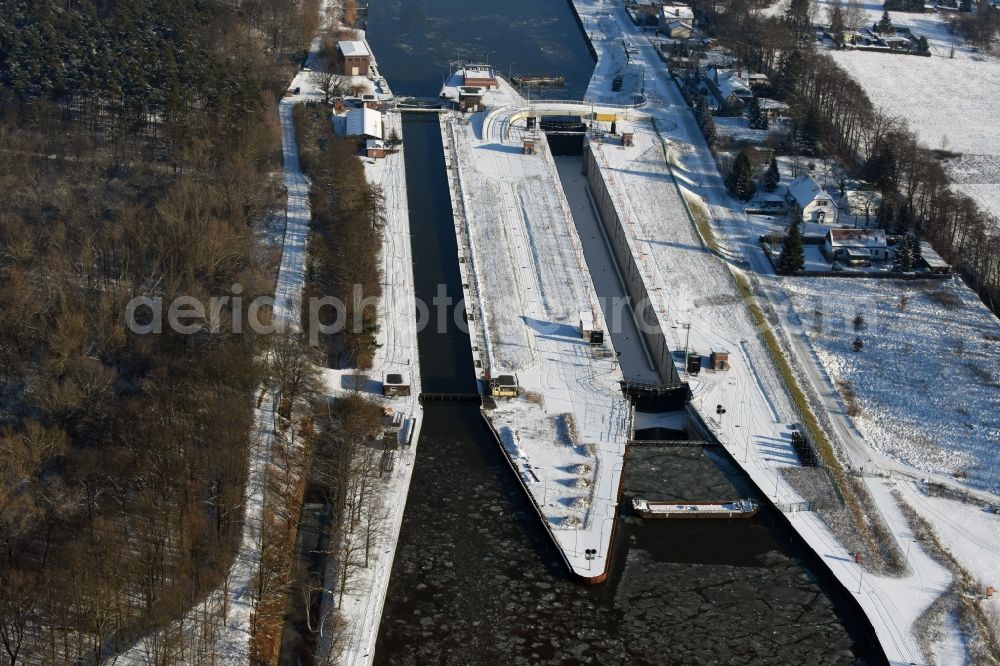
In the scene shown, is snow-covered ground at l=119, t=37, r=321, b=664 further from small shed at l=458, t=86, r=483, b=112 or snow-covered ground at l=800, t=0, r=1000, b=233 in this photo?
snow-covered ground at l=800, t=0, r=1000, b=233

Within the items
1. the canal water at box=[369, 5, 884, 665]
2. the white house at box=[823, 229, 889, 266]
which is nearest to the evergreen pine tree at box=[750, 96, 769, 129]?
the white house at box=[823, 229, 889, 266]

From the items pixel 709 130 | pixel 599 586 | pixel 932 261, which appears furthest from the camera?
pixel 709 130

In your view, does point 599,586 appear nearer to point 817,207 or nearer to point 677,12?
point 817,207

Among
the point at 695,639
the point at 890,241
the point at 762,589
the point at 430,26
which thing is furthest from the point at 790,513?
the point at 430,26

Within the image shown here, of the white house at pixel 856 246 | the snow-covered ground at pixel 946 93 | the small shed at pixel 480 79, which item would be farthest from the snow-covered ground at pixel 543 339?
the snow-covered ground at pixel 946 93

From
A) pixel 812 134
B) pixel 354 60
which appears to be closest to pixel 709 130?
pixel 812 134

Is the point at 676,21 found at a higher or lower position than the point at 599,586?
higher
